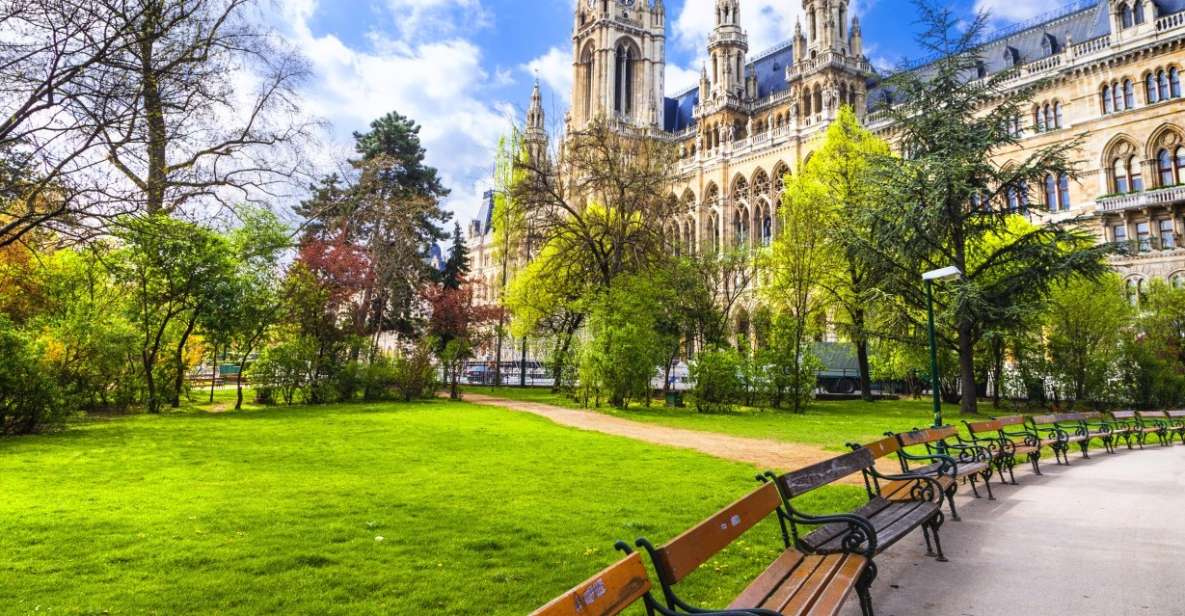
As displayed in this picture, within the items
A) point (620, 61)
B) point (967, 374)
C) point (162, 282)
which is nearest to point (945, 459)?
point (967, 374)

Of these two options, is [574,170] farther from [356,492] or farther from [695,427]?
[356,492]

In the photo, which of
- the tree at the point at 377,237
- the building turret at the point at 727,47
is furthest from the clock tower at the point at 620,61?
the tree at the point at 377,237

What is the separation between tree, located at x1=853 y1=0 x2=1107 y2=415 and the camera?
19.0 metres

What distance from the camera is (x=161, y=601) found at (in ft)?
13.2

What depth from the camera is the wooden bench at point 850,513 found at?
13.6 ft

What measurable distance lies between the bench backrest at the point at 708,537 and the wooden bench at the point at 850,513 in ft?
1.12

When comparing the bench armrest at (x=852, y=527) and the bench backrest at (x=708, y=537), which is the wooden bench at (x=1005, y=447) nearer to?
the bench armrest at (x=852, y=527)

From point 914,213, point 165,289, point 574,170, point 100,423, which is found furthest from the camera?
point 574,170

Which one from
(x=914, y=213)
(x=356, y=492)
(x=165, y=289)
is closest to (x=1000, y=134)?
(x=914, y=213)

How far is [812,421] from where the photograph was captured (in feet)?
58.3

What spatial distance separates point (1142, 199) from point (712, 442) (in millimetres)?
31014

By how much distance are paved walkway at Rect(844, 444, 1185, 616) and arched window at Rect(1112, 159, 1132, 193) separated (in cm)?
3238

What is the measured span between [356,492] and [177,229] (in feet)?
23.8

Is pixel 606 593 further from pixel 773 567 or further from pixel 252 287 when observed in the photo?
pixel 252 287
